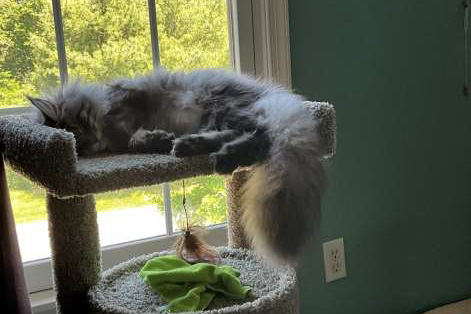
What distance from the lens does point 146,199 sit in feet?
5.60

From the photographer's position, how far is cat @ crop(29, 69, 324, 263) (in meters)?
1.11

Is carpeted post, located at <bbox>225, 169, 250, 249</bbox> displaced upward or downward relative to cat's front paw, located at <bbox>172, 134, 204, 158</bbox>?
downward

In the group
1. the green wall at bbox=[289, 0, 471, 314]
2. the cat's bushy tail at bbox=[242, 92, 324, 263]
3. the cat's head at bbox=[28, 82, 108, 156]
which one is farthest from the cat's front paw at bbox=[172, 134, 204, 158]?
the green wall at bbox=[289, 0, 471, 314]

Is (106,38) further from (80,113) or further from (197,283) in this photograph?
(197,283)

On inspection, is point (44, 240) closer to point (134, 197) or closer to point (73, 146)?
point (134, 197)

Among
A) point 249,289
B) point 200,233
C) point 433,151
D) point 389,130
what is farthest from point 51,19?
point 433,151

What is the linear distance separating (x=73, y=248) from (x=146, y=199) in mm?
497

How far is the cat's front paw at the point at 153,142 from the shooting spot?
1286 mm

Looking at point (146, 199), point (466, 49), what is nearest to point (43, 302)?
point (146, 199)

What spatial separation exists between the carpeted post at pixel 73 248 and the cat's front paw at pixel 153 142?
15 centimetres

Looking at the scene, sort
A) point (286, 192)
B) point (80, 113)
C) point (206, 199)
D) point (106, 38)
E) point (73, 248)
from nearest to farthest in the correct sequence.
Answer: point (286, 192)
point (73, 248)
point (80, 113)
point (106, 38)
point (206, 199)

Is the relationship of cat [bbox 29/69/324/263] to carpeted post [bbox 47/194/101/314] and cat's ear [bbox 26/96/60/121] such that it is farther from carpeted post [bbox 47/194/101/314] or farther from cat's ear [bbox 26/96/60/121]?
carpeted post [bbox 47/194/101/314]

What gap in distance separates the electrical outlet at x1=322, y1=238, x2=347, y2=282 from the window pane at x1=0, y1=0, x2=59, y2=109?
36.7 inches

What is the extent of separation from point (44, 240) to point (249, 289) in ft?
2.05
